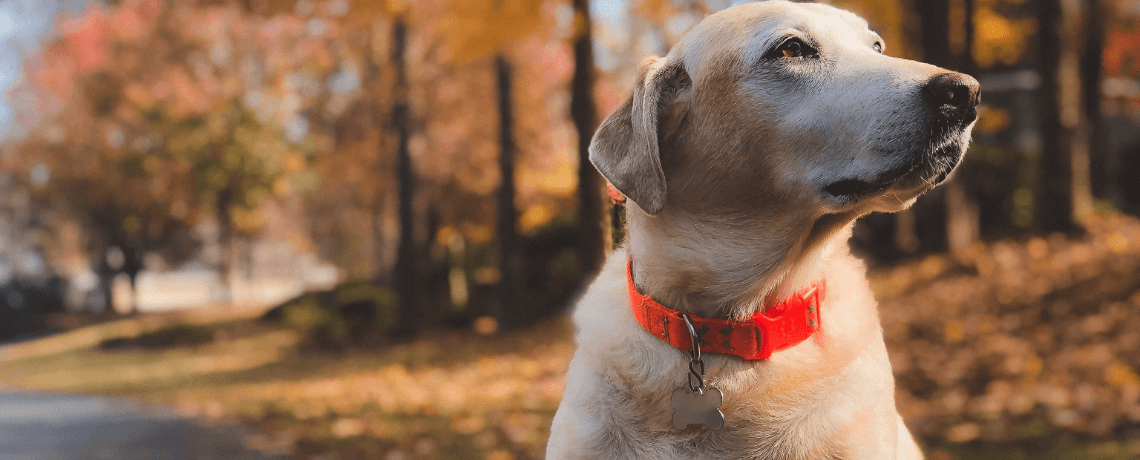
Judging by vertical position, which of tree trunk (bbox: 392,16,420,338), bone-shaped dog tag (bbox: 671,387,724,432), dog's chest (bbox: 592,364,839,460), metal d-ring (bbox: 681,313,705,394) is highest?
metal d-ring (bbox: 681,313,705,394)

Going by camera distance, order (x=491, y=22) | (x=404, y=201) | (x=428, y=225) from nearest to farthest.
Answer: (x=491, y=22)
(x=404, y=201)
(x=428, y=225)

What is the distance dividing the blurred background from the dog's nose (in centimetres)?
123

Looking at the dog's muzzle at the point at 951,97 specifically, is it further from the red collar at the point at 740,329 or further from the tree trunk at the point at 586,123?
the tree trunk at the point at 586,123

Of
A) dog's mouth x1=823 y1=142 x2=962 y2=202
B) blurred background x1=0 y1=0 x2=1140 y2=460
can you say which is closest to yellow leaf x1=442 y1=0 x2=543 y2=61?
blurred background x1=0 y1=0 x2=1140 y2=460

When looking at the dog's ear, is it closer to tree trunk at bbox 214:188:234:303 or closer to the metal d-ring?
the metal d-ring

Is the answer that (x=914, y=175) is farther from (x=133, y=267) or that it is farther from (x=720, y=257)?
(x=133, y=267)

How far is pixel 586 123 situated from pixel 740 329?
6.57 meters

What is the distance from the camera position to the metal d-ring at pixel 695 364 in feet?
7.43

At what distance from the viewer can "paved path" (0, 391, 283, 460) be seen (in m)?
7.05

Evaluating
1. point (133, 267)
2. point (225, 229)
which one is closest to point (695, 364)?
point (225, 229)

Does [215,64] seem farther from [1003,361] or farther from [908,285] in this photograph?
[1003,361]

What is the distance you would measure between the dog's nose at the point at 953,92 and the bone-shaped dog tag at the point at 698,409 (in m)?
0.99

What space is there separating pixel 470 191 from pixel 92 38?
1113 centimetres

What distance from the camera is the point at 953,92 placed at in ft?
6.79
